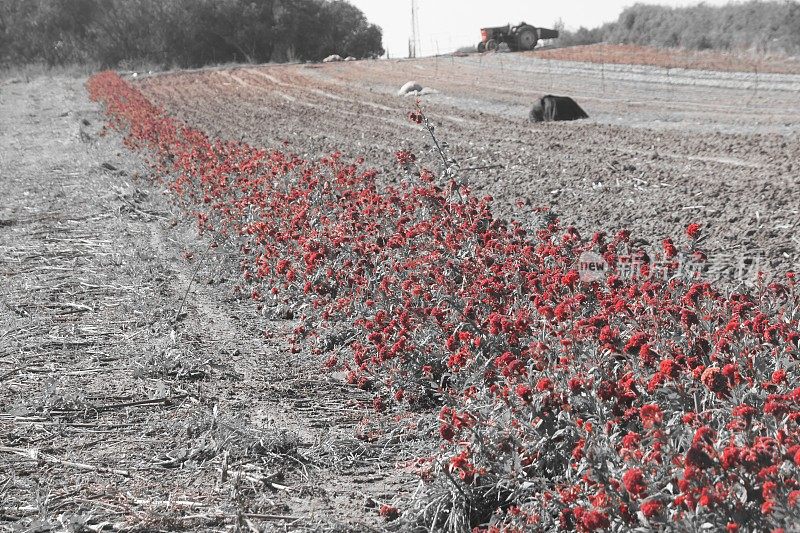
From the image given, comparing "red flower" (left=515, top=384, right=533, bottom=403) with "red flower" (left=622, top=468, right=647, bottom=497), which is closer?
"red flower" (left=622, top=468, right=647, bottom=497)

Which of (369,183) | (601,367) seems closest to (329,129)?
(369,183)

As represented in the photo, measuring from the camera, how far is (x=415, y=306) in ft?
17.3

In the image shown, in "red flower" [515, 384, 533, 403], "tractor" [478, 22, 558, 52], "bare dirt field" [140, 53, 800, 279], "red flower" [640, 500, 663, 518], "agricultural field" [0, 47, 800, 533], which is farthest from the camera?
"tractor" [478, 22, 558, 52]

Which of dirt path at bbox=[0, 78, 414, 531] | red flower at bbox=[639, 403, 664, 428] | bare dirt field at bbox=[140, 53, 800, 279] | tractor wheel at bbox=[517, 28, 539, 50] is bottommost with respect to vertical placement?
dirt path at bbox=[0, 78, 414, 531]

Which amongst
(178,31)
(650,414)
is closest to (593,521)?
(650,414)

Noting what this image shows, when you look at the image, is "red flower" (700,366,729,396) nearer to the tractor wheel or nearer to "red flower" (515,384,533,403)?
"red flower" (515,384,533,403)

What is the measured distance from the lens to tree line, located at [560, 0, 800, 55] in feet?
133

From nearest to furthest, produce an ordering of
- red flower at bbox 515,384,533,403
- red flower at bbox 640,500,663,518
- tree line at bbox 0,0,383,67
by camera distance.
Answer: red flower at bbox 640,500,663,518 → red flower at bbox 515,384,533,403 → tree line at bbox 0,0,383,67

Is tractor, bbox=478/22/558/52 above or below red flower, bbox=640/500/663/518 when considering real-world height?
above

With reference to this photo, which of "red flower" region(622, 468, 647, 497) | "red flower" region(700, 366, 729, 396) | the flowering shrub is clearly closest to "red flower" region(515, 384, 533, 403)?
the flowering shrub

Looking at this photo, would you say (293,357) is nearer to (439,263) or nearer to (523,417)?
(439,263)

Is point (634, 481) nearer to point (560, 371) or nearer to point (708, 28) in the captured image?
point (560, 371)

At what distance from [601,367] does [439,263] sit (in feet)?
7.00

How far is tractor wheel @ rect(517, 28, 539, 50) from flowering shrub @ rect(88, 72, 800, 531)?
139 feet
